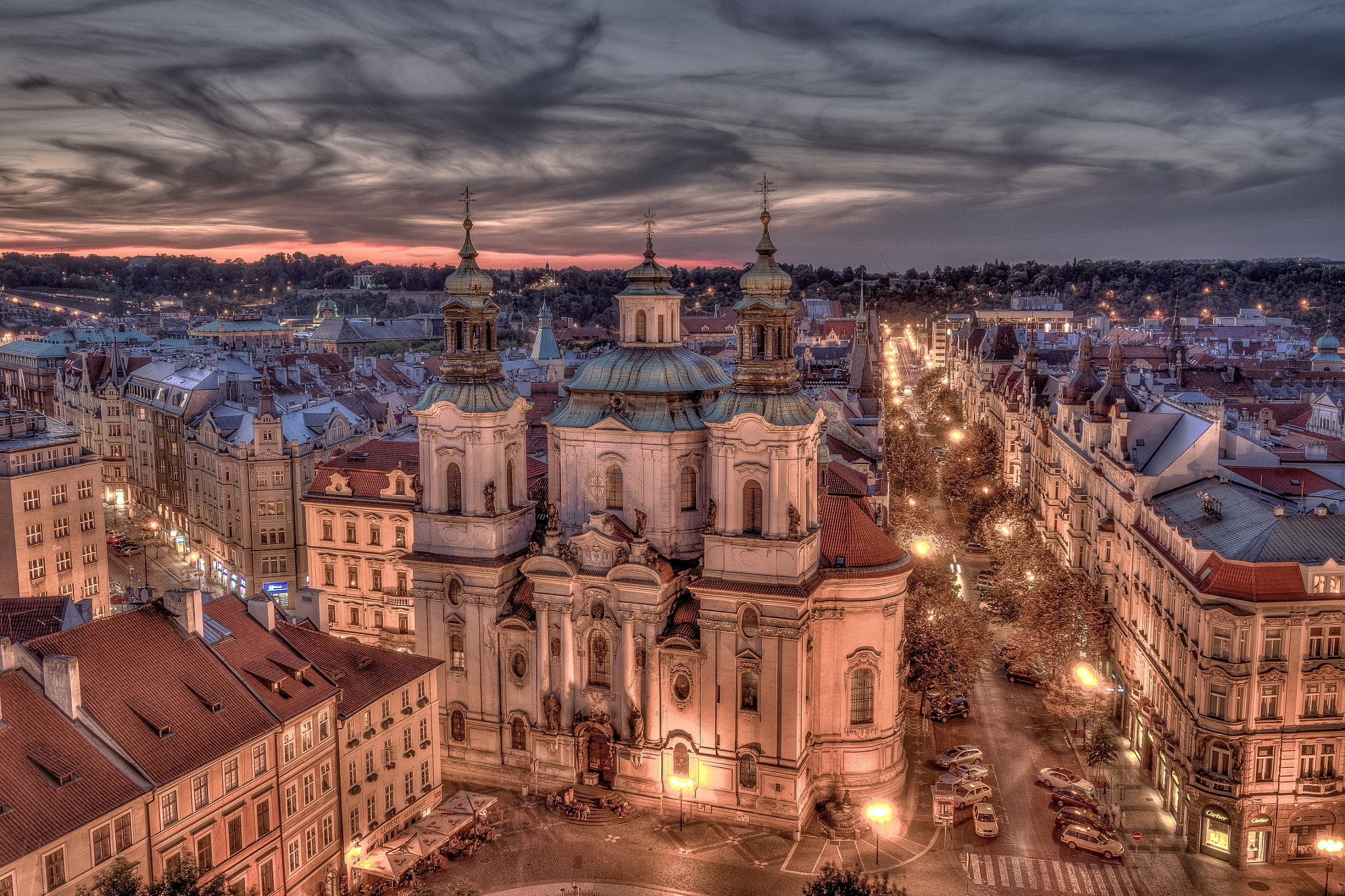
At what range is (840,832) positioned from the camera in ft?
182

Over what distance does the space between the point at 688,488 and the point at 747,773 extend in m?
16.3

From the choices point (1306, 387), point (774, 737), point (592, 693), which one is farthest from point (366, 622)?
point (1306, 387)

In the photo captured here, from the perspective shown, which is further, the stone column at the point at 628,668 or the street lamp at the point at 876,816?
the stone column at the point at 628,668

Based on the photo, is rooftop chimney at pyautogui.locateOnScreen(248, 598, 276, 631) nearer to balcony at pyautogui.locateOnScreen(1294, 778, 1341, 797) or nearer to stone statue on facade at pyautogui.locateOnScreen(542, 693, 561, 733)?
stone statue on facade at pyautogui.locateOnScreen(542, 693, 561, 733)

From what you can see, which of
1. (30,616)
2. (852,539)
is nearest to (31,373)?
(30,616)

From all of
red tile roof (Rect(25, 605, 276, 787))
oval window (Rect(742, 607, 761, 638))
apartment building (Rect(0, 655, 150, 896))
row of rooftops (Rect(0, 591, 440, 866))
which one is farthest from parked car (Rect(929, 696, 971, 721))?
apartment building (Rect(0, 655, 150, 896))

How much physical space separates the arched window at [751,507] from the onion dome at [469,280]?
19.8 m

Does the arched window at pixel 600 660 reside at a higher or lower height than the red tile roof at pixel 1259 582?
lower

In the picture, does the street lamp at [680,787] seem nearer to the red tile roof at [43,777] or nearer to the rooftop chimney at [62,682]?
the red tile roof at [43,777]

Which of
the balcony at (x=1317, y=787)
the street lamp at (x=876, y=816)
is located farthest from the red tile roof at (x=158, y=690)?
the balcony at (x=1317, y=787)

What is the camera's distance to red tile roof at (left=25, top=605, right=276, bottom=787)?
4088 centimetres

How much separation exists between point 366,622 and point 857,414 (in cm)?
6115

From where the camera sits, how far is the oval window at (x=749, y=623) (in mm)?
56281

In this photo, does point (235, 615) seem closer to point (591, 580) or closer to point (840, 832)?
point (591, 580)
